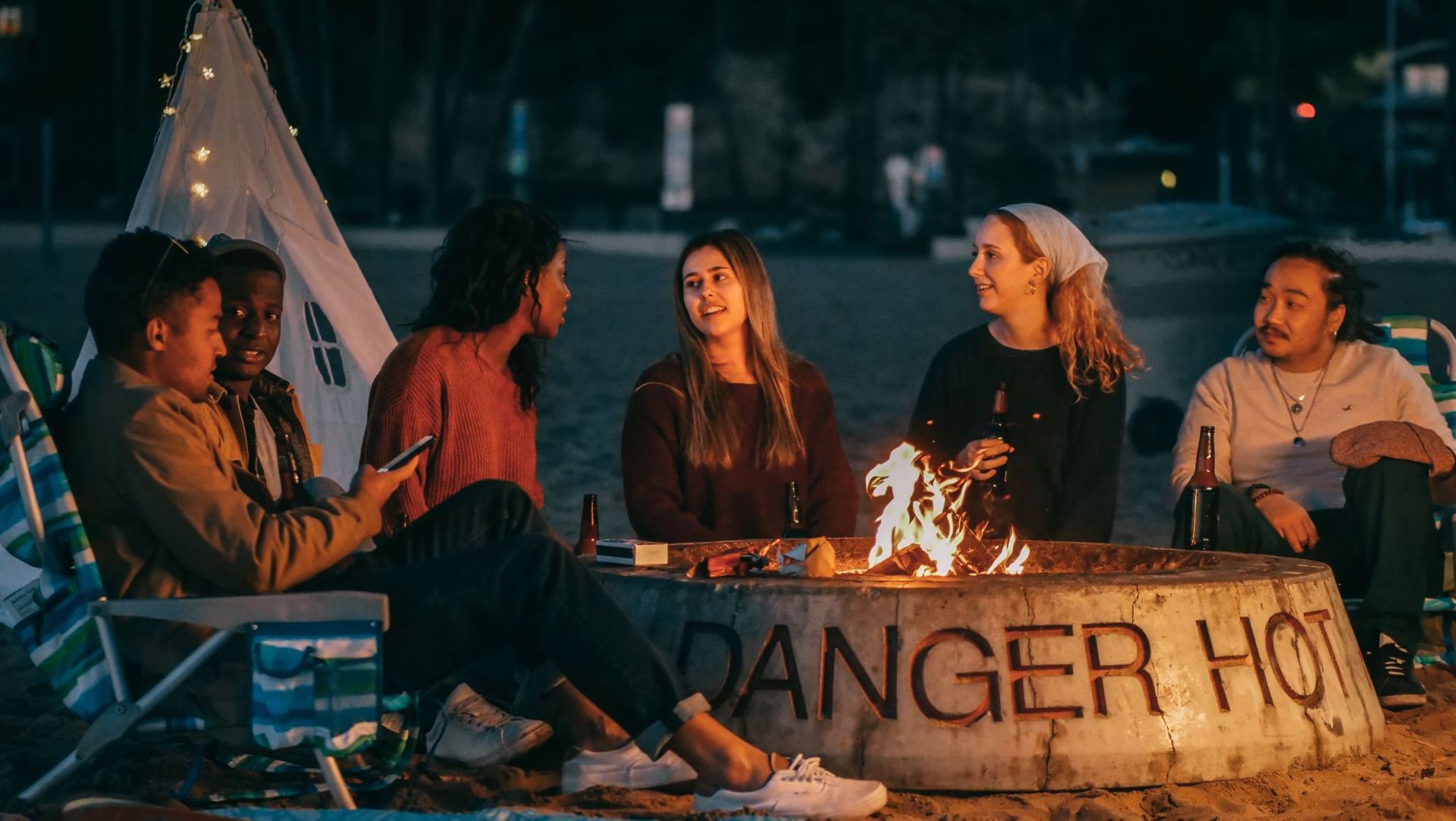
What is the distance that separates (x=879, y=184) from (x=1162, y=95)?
9.32 m

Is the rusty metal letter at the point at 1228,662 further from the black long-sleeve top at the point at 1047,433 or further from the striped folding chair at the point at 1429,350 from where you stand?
the striped folding chair at the point at 1429,350

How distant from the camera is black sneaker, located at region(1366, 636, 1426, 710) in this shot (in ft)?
19.8

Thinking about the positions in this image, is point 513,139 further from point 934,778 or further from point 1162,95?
point 934,778

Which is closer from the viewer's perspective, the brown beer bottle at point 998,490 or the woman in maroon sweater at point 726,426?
the woman in maroon sweater at point 726,426

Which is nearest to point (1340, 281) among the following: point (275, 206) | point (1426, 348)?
point (1426, 348)

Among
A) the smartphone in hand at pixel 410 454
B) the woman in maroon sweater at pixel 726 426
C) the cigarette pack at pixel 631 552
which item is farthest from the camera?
the woman in maroon sweater at pixel 726 426

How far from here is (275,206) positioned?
23.2 feet

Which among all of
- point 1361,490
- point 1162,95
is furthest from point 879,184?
point 1361,490

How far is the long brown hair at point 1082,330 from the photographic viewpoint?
6.42 meters

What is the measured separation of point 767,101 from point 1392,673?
60427mm

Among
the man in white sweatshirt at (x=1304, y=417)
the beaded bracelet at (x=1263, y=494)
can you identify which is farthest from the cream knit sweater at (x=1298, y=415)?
the beaded bracelet at (x=1263, y=494)

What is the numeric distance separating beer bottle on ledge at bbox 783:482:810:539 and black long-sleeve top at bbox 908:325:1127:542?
1.61 feet

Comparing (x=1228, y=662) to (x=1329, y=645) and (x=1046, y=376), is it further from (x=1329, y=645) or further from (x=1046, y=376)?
(x=1046, y=376)

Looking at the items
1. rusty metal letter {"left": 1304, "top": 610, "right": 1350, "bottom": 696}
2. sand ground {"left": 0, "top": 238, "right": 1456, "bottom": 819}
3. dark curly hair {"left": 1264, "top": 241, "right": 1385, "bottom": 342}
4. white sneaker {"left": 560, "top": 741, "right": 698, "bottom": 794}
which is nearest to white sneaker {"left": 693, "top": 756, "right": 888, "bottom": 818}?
sand ground {"left": 0, "top": 238, "right": 1456, "bottom": 819}
